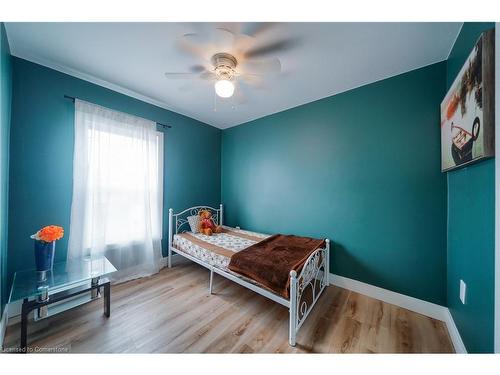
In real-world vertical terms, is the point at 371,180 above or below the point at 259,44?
below

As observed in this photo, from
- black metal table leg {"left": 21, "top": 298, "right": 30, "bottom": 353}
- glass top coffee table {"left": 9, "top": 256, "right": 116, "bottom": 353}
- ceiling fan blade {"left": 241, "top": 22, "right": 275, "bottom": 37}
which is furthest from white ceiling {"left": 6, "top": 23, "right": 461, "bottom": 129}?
black metal table leg {"left": 21, "top": 298, "right": 30, "bottom": 353}

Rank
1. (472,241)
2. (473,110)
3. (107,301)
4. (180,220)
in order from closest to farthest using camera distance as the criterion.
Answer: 1. (473,110)
2. (472,241)
3. (107,301)
4. (180,220)

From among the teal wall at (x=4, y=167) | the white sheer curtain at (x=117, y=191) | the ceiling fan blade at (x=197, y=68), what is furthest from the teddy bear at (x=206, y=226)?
the ceiling fan blade at (x=197, y=68)

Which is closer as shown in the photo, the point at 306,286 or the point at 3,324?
the point at 3,324

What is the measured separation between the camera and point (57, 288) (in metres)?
1.59

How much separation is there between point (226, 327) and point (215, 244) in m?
1.02

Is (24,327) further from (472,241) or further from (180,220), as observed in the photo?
(472,241)

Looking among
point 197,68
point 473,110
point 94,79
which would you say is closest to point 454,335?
point 473,110

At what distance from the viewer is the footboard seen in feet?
4.96

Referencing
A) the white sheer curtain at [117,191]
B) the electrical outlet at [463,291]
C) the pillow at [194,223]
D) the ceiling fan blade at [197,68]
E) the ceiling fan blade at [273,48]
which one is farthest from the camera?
the pillow at [194,223]

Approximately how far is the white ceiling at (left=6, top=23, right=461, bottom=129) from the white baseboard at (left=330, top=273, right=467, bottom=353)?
97.0 inches

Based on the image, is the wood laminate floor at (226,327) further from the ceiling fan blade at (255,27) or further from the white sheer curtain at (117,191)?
the ceiling fan blade at (255,27)

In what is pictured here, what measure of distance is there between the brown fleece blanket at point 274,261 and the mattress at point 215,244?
23 cm

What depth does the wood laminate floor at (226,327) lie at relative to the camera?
1470 mm
